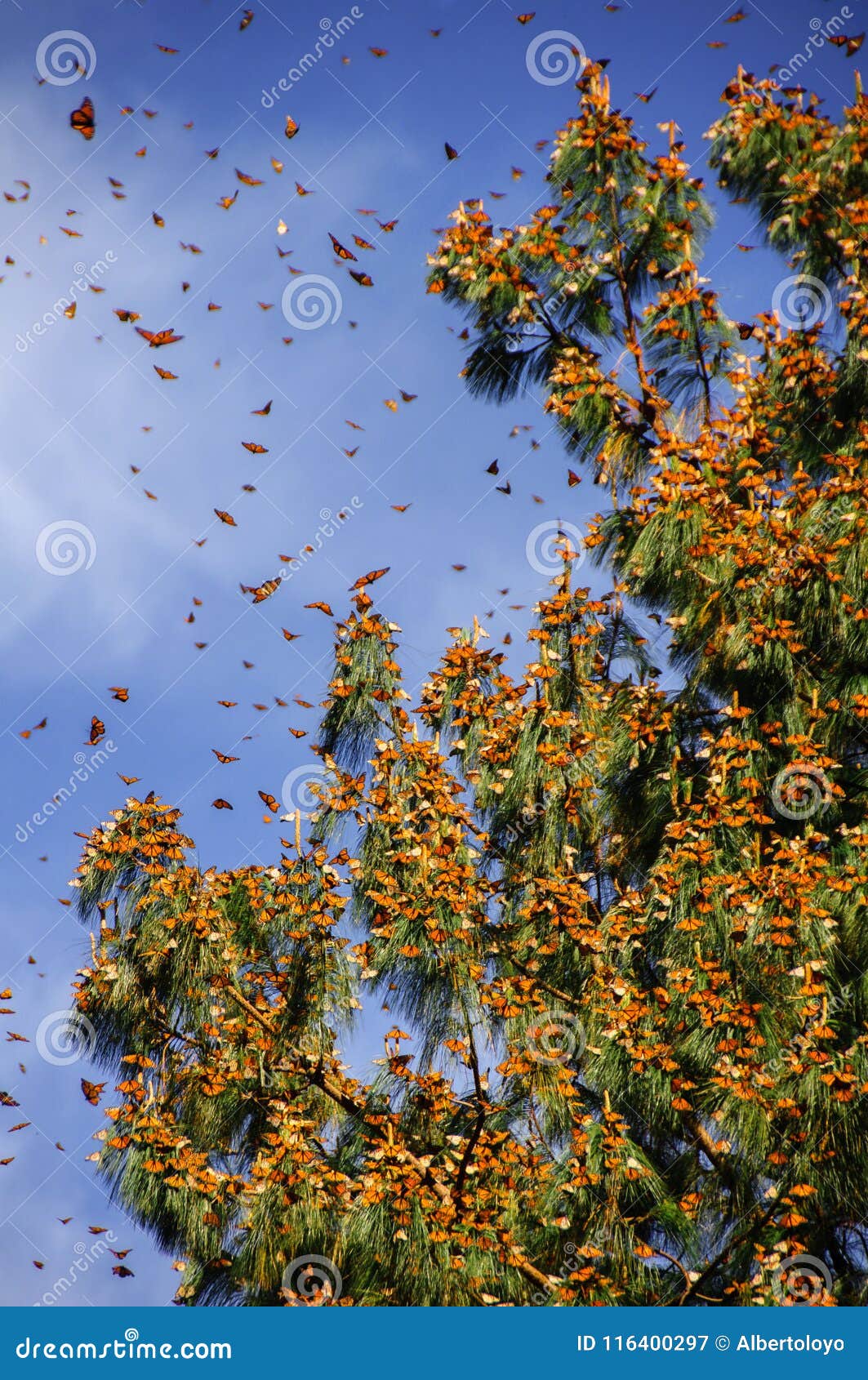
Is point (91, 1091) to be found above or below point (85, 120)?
below

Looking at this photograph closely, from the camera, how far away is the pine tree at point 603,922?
3.85 m

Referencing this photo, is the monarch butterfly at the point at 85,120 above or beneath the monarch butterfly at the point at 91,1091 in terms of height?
above

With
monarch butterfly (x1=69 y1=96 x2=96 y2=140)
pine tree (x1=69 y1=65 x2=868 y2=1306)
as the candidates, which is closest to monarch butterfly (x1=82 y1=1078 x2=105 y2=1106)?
pine tree (x1=69 y1=65 x2=868 y2=1306)

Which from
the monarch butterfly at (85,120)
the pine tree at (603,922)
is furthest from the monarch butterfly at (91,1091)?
the monarch butterfly at (85,120)

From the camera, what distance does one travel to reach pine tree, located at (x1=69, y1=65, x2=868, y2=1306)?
3848mm

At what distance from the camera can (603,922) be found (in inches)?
181

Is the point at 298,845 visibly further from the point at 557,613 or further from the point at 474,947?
the point at 557,613

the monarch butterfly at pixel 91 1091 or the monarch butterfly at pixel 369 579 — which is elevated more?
the monarch butterfly at pixel 369 579

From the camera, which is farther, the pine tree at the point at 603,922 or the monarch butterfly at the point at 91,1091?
the monarch butterfly at the point at 91,1091

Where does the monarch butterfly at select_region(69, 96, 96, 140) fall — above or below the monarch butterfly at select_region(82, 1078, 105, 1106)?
above

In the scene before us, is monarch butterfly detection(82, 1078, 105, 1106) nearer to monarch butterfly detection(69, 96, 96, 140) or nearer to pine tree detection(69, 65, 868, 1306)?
pine tree detection(69, 65, 868, 1306)

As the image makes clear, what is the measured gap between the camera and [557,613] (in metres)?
5.22

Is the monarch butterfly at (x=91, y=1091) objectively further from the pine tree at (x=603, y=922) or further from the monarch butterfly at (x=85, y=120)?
the monarch butterfly at (x=85, y=120)

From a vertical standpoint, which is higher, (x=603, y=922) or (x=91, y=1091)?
(x=603, y=922)
